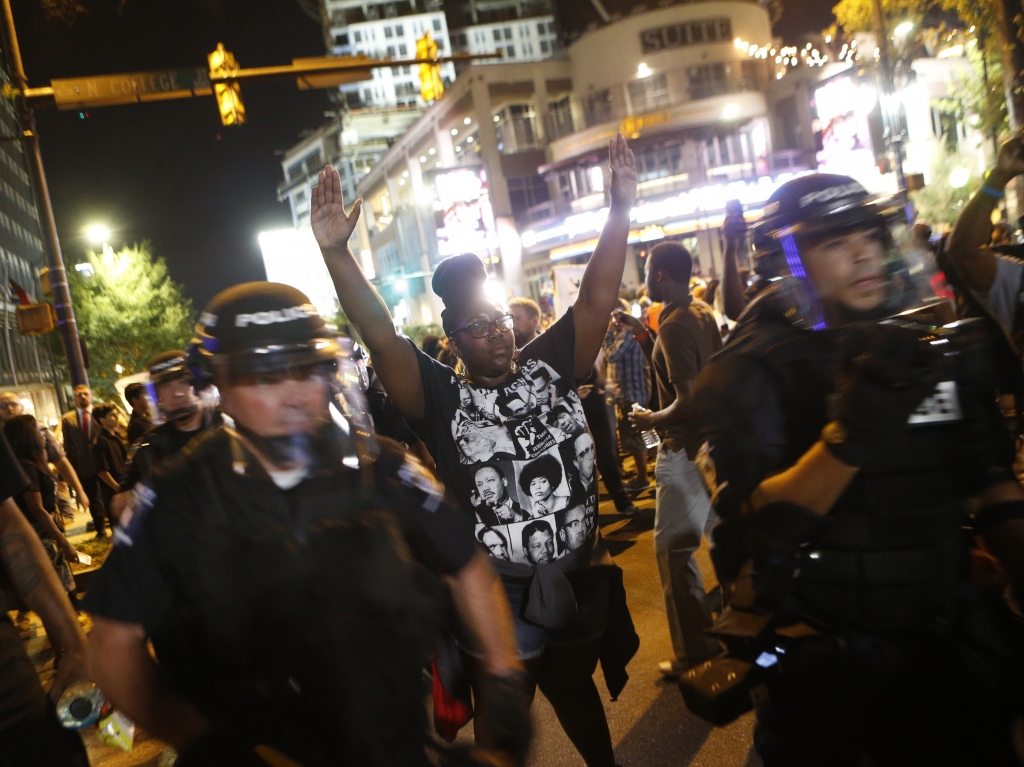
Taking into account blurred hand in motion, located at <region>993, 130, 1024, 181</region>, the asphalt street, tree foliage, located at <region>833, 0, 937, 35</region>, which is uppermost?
tree foliage, located at <region>833, 0, 937, 35</region>

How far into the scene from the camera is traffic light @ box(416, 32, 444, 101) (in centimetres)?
1016

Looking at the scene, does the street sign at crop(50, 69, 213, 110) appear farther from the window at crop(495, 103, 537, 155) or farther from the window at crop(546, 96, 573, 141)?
the window at crop(546, 96, 573, 141)

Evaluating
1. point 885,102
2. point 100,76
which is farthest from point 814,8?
point 100,76

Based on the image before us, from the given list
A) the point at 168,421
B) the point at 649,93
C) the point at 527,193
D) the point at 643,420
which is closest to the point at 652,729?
the point at 643,420

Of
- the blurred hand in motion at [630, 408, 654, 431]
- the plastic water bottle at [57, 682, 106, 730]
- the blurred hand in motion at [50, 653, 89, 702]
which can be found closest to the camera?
the plastic water bottle at [57, 682, 106, 730]

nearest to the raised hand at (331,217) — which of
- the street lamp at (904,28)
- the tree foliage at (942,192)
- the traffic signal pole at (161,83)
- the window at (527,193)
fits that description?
the traffic signal pole at (161,83)

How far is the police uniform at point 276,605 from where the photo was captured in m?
1.68

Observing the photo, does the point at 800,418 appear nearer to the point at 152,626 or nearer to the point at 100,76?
the point at 152,626

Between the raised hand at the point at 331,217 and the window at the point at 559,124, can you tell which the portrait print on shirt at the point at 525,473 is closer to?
the raised hand at the point at 331,217

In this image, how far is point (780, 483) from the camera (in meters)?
1.86

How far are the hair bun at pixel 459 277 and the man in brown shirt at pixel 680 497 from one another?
1.26m

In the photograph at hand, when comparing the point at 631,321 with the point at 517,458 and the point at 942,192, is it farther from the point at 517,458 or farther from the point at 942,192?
the point at 942,192

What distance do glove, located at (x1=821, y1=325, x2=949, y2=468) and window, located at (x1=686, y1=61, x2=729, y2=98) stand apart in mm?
40725

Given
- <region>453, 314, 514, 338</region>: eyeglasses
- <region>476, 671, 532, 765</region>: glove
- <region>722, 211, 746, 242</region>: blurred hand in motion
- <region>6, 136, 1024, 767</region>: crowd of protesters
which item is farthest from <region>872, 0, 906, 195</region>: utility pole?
<region>476, 671, 532, 765</region>: glove
